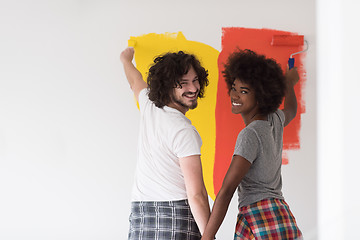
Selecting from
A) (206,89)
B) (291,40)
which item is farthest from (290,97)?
(206,89)

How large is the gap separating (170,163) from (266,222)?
0.40 meters

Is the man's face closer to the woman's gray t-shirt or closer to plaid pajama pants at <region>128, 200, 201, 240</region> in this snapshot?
the woman's gray t-shirt

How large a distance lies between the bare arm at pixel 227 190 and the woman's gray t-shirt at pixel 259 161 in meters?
0.03

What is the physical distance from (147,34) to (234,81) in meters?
0.58

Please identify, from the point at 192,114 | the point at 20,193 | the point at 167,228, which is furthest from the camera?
the point at 20,193

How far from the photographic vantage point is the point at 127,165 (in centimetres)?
181

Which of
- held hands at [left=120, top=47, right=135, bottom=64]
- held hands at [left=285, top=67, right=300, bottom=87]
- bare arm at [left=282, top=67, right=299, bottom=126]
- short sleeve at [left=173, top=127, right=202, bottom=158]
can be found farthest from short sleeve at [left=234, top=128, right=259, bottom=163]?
held hands at [left=120, top=47, right=135, bottom=64]

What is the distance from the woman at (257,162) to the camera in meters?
1.24

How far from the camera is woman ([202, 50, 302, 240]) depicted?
1.24 m

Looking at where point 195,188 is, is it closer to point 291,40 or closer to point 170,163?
point 170,163

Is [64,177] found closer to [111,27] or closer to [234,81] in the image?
[111,27]

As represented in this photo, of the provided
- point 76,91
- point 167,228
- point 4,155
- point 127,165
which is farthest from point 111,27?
point 167,228
